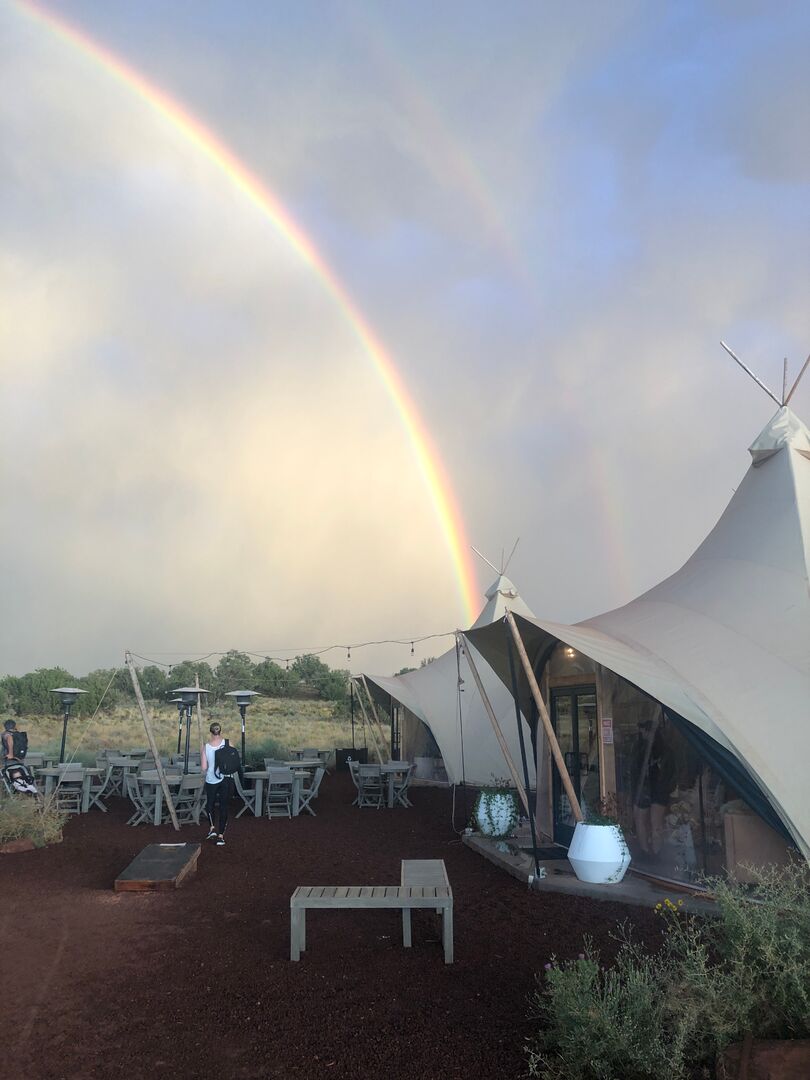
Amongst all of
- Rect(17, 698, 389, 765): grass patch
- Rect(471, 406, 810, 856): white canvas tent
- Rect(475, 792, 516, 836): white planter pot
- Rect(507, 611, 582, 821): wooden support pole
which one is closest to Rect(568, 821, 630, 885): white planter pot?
Rect(507, 611, 582, 821): wooden support pole

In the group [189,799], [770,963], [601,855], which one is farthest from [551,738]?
[189,799]

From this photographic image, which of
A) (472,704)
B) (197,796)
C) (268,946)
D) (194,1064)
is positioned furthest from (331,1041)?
(472,704)

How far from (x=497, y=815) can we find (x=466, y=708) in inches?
275

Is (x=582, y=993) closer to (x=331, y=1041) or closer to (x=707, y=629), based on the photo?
(x=331, y=1041)

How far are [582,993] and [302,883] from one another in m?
4.21

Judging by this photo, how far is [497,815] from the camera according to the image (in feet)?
28.2

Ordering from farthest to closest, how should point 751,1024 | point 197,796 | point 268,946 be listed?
point 197,796, point 268,946, point 751,1024

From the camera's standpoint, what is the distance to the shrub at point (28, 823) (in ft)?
28.4

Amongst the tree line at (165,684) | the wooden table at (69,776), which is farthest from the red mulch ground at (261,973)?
the tree line at (165,684)

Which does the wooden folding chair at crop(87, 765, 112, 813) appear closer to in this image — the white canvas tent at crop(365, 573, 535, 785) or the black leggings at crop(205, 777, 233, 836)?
the black leggings at crop(205, 777, 233, 836)

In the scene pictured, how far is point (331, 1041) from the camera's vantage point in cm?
360

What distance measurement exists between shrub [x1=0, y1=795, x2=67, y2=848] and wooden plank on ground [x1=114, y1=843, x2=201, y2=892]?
1.97 m

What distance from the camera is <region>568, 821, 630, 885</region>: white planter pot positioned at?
6648mm

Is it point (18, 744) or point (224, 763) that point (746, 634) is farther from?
point (18, 744)
